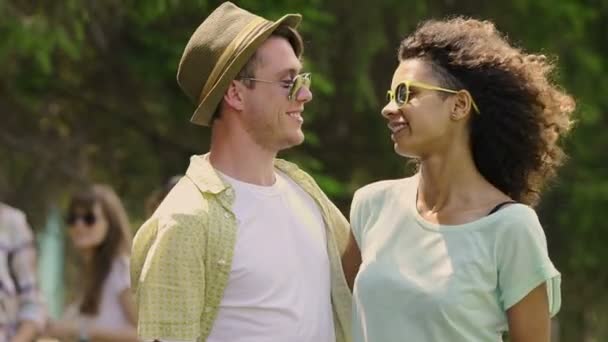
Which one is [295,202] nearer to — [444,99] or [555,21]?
[444,99]

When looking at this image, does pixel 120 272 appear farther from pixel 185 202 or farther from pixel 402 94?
pixel 402 94

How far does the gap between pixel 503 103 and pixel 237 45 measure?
0.79 m

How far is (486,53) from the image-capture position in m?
5.20

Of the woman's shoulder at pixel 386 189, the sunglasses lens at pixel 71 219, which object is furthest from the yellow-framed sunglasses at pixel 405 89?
the sunglasses lens at pixel 71 219

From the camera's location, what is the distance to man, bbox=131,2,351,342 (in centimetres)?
513

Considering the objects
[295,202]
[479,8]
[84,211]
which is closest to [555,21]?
[479,8]

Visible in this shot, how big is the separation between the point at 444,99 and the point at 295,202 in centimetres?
60

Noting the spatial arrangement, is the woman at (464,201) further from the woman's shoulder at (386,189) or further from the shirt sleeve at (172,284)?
the shirt sleeve at (172,284)

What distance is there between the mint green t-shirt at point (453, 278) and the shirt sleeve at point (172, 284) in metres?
0.46

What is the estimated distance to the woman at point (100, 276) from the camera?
8.21 meters

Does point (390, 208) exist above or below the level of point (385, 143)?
above

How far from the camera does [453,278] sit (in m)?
5.02

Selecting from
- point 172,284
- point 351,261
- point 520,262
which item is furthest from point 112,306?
point 520,262

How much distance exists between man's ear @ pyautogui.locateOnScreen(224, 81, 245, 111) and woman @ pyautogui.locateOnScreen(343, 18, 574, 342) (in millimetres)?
443
